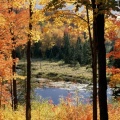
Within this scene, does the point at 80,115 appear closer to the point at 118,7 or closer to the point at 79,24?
the point at 79,24

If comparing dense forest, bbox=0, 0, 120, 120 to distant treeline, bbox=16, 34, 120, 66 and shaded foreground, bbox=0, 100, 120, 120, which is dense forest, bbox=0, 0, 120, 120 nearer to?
shaded foreground, bbox=0, 100, 120, 120

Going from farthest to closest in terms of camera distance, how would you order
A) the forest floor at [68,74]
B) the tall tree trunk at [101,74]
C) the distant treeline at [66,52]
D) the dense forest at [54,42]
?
the distant treeline at [66,52] → the forest floor at [68,74] → the dense forest at [54,42] → the tall tree trunk at [101,74]

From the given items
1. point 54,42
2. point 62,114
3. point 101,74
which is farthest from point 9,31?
point 101,74

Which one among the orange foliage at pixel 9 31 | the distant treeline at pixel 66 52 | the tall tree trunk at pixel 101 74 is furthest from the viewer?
the distant treeline at pixel 66 52

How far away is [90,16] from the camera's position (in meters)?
14.0

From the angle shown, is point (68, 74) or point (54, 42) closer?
point (54, 42)

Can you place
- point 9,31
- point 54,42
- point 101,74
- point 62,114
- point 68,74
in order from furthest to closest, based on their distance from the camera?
point 68,74 < point 9,31 < point 54,42 < point 62,114 < point 101,74

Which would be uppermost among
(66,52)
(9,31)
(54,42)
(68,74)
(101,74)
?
(9,31)

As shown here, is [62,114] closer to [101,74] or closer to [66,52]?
[101,74]

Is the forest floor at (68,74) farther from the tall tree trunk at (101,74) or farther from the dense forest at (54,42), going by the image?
the tall tree trunk at (101,74)

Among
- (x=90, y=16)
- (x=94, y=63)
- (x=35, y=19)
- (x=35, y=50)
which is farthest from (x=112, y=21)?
(x=35, y=50)

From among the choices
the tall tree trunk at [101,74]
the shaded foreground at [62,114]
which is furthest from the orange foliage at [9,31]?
the tall tree trunk at [101,74]

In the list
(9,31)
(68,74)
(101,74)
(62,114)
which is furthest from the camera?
(68,74)

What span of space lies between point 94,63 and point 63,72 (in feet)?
274
